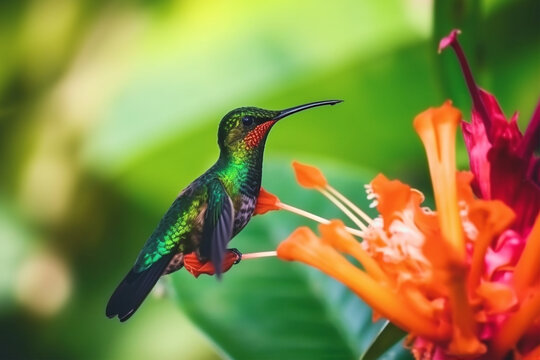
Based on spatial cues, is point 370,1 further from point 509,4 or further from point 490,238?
point 490,238

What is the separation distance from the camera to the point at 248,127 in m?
0.42

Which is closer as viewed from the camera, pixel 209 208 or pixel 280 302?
pixel 209 208

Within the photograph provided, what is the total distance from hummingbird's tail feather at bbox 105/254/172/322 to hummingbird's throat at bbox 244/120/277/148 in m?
0.07

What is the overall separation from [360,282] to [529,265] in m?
0.08

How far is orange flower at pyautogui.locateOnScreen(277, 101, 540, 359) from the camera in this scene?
41 centimetres

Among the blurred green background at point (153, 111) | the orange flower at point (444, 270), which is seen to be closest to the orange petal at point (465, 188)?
the orange flower at point (444, 270)

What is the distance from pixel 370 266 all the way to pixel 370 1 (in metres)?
0.78

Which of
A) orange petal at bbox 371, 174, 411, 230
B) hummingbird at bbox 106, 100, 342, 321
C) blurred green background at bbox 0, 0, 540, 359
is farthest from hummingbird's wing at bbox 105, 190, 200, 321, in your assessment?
blurred green background at bbox 0, 0, 540, 359

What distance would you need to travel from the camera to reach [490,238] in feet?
1.36

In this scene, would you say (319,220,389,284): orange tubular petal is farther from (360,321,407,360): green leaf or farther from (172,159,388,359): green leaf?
(172,159,388,359): green leaf

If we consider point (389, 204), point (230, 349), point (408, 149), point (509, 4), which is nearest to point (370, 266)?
point (389, 204)

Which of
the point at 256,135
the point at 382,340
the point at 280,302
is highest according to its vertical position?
the point at 256,135

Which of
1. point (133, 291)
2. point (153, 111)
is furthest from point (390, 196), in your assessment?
point (153, 111)

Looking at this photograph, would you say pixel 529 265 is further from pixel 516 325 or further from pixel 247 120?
pixel 247 120
